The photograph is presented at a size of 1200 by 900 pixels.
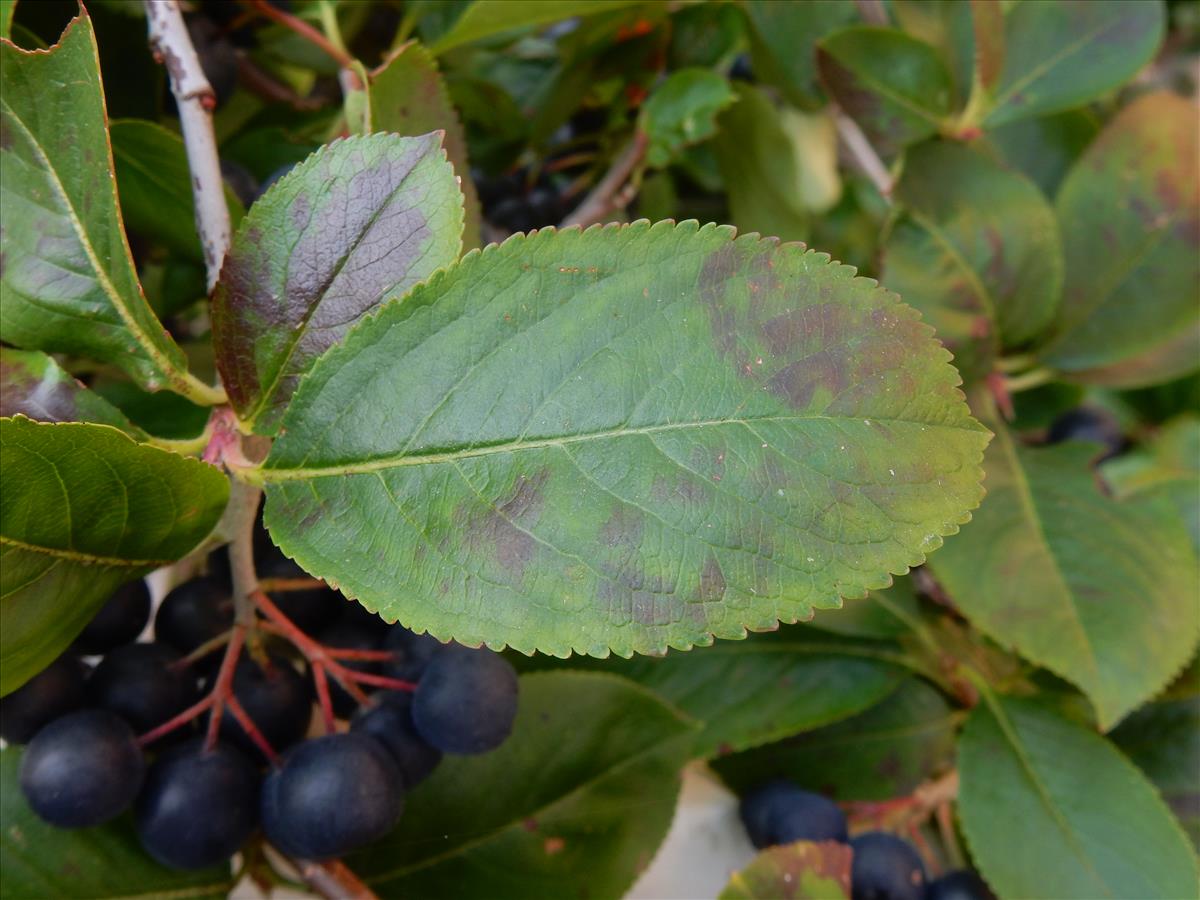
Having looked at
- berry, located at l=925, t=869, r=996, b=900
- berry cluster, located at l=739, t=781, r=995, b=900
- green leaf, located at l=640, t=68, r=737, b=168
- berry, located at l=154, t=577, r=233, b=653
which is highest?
green leaf, located at l=640, t=68, r=737, b=168

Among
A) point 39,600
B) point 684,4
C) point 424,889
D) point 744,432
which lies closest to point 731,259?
point 744,432

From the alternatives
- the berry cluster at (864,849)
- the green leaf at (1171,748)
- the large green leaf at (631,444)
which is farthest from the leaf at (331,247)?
the green leaf at (1171,748)

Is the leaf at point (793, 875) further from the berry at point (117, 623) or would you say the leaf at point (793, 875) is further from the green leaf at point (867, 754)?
the berry at point (117, 623)

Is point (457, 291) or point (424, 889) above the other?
point (457, 291)

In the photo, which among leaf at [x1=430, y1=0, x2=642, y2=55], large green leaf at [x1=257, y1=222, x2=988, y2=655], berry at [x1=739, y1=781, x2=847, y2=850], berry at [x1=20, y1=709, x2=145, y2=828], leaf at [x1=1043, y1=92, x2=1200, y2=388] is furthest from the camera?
leaf at [x1=1043, y1=92, x2=1200, y2=388]

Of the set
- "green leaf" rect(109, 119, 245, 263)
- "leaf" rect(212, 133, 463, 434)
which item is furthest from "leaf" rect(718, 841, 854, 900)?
"green leaf" rect(109, 119, 245, 263)

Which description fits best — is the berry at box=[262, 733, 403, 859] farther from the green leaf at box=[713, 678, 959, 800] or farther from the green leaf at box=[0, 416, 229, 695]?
the green leaf at box=[713, 678, 959, 800]

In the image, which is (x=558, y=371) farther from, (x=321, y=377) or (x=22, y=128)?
(x=22, y=128)
